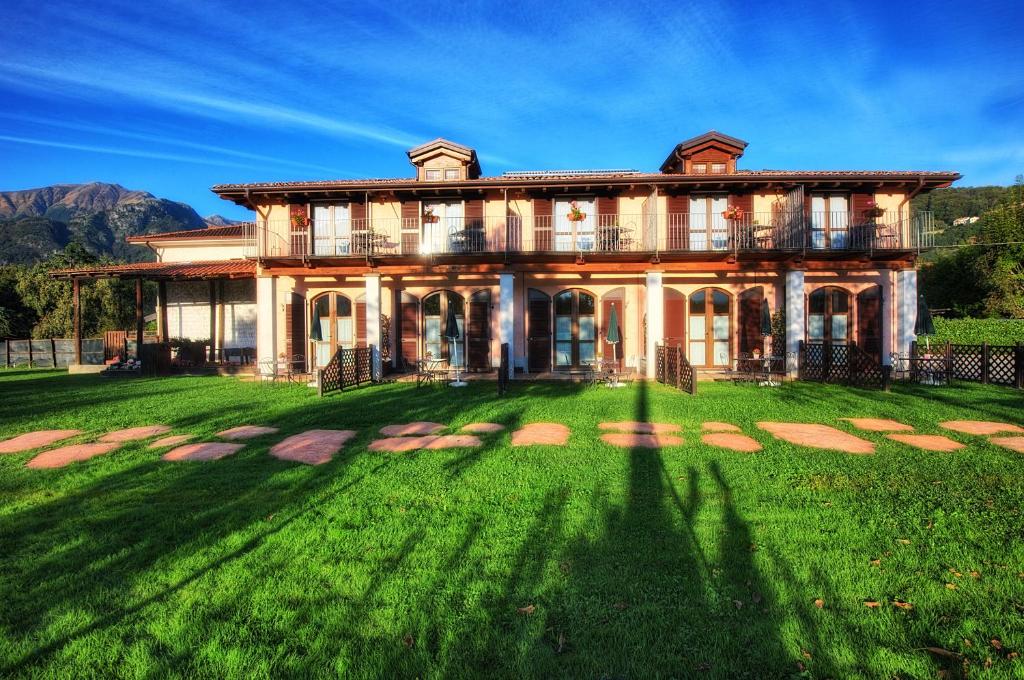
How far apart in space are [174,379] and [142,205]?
15327cm

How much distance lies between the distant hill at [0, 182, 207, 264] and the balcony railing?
91.4ft

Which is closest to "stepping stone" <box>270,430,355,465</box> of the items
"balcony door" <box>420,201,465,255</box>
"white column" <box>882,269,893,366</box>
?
A: "balcony door" <box>420,201,465,255</box>

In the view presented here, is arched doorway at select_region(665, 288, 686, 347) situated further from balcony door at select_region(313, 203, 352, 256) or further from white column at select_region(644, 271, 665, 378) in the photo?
balcony door at select_region(313, 203, 352, 256)

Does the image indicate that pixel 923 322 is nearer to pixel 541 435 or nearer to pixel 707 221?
pixel 707 221

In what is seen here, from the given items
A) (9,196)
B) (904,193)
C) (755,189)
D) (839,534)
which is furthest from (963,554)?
(9,196)

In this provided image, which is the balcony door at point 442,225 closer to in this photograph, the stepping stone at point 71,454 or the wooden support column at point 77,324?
the stepping stone at point 71,454

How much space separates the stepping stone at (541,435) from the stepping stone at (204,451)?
3.63 metres

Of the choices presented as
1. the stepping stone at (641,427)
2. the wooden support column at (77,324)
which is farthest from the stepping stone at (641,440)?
the wooden support column at (77,324)

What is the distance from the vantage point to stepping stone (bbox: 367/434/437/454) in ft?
20.2

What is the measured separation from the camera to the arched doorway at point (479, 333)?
51.6ft

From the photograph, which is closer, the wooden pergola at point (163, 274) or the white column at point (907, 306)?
the white column at point (907, 306)

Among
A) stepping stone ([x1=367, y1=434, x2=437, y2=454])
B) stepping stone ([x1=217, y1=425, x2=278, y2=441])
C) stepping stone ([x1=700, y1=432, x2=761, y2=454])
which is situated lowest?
stepping stone ([x1=367, y1=434, x2=437, y2=454])

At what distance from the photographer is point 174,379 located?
14.6 metres

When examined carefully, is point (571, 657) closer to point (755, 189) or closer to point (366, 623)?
point (366, 623)
